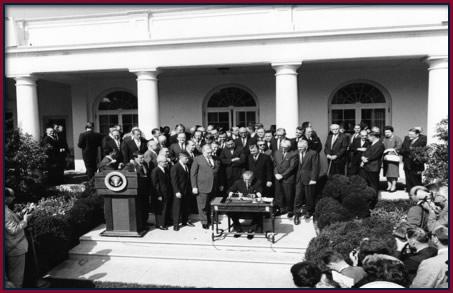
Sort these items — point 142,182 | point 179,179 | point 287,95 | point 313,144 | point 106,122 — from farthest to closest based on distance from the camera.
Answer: point 106,122, point 287,95, point 313,144, point 179,179, point 142,182

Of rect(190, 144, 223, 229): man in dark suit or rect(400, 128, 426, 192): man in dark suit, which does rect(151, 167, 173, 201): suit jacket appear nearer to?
rect(190, 144, 223, 229): man in dark suit

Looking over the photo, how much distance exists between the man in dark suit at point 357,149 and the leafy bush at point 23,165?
840 centimetres

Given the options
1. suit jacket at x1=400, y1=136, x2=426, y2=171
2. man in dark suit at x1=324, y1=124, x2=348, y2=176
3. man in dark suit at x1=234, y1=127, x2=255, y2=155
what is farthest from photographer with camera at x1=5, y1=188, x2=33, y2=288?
suit jacket at x1=400, y1=136, x2=426, y2=171

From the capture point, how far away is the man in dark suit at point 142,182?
762 cm

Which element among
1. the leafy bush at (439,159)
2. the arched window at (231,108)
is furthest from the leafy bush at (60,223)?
the leafy bush at (439,159)

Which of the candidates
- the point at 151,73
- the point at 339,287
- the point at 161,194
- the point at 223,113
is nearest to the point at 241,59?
the point at 151,73

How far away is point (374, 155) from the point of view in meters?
9.24

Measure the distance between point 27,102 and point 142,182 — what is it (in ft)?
26.1

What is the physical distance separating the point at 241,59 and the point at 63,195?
6.73 m

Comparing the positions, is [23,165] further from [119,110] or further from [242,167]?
[119,110]

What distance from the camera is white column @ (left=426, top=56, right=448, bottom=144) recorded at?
10.7 metres

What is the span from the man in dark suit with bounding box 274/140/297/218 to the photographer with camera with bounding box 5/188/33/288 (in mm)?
5176

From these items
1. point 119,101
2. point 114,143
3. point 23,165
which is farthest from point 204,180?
point 119,101

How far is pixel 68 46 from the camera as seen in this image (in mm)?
12320
